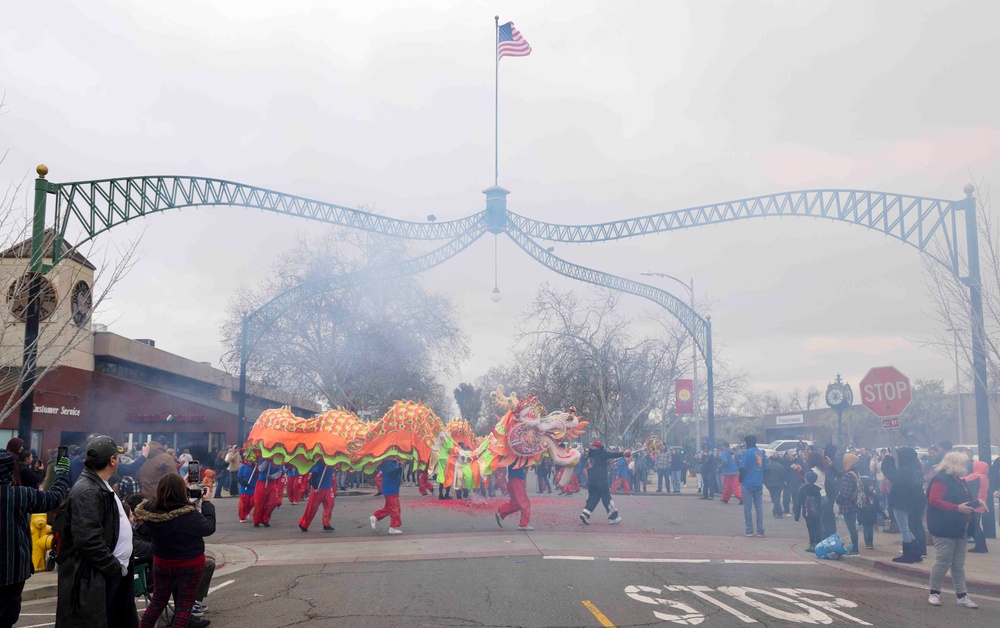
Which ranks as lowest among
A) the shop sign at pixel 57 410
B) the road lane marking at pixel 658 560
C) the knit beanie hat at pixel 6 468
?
the road lane marking at pixel 658 560

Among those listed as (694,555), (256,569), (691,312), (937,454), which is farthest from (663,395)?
(256,569)

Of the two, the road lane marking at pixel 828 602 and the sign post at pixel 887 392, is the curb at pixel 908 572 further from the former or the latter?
the sign post at pixel 887 392

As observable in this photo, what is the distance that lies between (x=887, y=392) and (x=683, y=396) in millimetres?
13973

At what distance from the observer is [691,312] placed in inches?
1170

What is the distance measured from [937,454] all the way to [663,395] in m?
20.5

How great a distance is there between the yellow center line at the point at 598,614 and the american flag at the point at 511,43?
2061cm

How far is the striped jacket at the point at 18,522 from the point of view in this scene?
5398mm

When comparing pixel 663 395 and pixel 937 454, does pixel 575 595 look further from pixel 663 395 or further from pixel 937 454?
pixel 663 395

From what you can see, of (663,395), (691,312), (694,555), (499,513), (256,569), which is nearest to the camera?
(256,569)

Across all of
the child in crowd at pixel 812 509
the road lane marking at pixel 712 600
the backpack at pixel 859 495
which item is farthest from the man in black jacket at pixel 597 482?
the road lane marking at pixel 712 600

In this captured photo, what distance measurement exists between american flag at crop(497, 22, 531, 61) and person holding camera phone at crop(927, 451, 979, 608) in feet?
65.2

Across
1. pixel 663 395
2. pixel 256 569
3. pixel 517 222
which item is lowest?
pixel 256 569

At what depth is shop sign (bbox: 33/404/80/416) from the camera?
27270 mm

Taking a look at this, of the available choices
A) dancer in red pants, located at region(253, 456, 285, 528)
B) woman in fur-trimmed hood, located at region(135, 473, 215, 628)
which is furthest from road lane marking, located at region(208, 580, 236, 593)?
dancer in red pants, located at region(253, 456, 285, 528)
